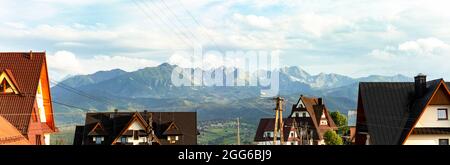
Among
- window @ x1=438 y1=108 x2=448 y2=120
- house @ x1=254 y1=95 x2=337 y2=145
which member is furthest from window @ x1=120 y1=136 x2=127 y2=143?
window @ x1=438 y1=108 x2=448 y2=120

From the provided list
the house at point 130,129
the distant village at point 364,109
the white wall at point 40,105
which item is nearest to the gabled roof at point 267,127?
the house at point 130,129

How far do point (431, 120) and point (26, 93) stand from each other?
95.6 ft

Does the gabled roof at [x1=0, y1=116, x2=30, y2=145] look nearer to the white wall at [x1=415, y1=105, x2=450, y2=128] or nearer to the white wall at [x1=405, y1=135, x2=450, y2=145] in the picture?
the white wall at [x1=405, y1=135, x2=450, y2=145]

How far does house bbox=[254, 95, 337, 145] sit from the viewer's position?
105m

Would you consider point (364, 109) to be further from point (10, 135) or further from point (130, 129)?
point (130, 129)

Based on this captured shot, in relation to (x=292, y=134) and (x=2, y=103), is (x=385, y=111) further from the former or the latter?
(x=292, y=134)

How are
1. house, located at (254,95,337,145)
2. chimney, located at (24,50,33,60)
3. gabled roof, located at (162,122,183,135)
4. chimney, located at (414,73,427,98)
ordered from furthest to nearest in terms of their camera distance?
house, located at (254,95,337,145) < gabled roof, located at (162,122,183,135) < chimney, located at (414,73,427,98) < chimney, located at (24,50,33,60)

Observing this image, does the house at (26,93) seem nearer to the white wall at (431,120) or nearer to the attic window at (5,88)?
the attic window at (5,88)

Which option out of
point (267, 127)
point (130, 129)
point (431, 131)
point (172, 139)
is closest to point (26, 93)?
point (431, 131)

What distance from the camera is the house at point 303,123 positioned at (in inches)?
4139

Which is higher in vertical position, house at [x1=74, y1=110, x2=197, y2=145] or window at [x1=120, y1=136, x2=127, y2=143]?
house at [x1=74, y1=110, x2=197, y2=145]

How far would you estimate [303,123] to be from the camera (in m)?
112

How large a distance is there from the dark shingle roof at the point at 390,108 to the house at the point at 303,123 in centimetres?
5501

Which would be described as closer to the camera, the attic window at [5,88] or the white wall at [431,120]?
the attic window at [5,88]
